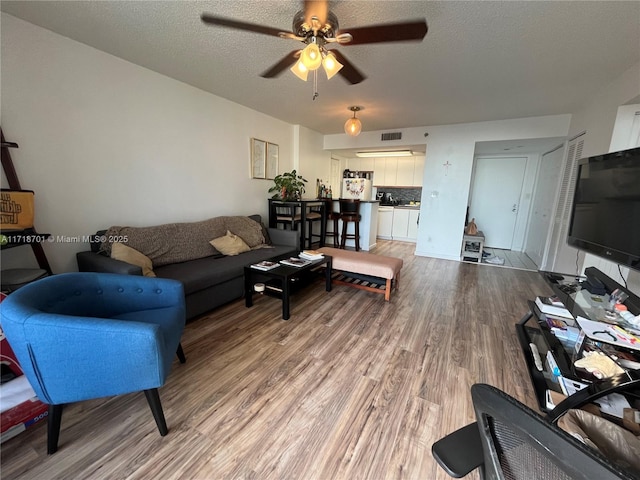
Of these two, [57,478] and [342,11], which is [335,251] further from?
[57,478]

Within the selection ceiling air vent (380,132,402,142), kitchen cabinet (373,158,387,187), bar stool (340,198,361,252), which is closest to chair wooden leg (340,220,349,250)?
bar stool (340,198,361,252)

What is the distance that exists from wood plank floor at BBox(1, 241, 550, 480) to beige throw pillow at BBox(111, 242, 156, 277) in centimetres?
61

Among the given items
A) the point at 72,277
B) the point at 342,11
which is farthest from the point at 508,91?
the point at 72,277

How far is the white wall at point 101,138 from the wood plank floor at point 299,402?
4.74 feet

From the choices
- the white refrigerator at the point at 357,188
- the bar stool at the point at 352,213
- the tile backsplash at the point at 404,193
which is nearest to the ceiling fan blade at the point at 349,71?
the bar stool at the point at 352,213

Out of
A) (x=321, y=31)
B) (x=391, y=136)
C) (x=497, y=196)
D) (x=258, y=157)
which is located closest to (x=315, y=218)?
(x=258, y=157)

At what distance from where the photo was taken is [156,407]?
1.24 metres

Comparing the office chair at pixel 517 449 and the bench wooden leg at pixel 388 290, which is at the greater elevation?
the office chair at pixel 517 449

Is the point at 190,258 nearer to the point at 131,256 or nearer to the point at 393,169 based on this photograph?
the point at 131,256

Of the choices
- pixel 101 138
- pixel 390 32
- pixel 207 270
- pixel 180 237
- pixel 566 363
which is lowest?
pixel 566 363

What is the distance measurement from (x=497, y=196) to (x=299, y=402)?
20.4ft

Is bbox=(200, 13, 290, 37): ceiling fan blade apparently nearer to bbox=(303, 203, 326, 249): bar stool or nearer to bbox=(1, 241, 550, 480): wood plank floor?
bbox=(1, 241, 550, 480): wood plank floor

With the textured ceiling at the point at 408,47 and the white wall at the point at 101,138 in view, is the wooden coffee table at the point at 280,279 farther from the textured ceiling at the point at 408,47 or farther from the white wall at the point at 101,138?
the textured ceiling at the point at 408,47

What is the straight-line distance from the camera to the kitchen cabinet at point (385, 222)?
6734 mm
